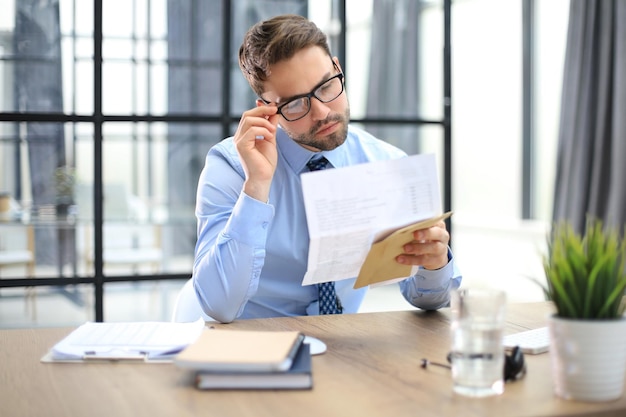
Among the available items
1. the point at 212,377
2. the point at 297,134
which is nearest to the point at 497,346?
the point at 212,377

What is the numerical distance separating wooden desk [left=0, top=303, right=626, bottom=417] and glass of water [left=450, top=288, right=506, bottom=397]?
2cm

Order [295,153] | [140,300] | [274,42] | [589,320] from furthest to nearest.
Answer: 1. [140,300]
2. [295,153]
3. [274,42]
4. [589,320]

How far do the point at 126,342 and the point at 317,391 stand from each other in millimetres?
432

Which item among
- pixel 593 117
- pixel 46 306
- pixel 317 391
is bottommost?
pixel 46 306

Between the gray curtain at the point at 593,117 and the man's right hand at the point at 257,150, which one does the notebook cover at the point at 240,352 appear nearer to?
the man's right hand at the point at 257,150

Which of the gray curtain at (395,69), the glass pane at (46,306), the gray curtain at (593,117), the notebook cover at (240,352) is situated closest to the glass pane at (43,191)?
the glass pane at (46,306)

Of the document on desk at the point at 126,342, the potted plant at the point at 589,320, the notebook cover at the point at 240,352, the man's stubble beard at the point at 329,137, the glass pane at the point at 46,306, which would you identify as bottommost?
the glass pane at the point at 46,306

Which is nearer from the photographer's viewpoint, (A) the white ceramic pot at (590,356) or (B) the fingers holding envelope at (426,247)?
(A) the white ceramic pot at (590,356)

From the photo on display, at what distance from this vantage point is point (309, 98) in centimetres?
192

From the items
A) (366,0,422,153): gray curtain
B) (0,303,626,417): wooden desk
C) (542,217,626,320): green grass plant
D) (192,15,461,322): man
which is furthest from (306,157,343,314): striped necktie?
(366,0,422,153): gray curtain

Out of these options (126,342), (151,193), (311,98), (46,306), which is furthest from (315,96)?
(46,306)

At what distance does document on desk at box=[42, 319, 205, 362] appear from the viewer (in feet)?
4.55

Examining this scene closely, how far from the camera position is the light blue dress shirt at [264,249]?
5.90 ft

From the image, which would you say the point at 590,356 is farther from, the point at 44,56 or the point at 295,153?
the point at 44,56
